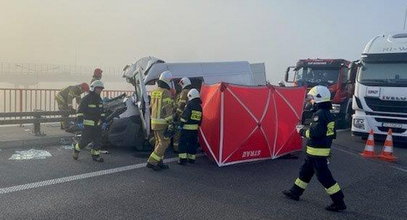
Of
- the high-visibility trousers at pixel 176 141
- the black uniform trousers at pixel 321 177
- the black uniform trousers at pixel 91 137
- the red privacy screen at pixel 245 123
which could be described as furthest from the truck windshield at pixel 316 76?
the black uniform trousers at pixel 321 177

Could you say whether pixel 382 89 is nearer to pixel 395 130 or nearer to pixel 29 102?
pixel 395 130

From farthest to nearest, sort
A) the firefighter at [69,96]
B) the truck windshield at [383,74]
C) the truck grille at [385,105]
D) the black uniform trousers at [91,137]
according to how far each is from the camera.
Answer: the truck windshield at [383,74] → the truck grille at [385,105] → the firefighter at [69,96] → the black uniform trousers at [91,137]

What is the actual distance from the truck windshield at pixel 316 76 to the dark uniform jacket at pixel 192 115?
305 inches

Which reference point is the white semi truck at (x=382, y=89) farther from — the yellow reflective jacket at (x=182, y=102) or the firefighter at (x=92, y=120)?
the firefighter at (x=92, y=120)

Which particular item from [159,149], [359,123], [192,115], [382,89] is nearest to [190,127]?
[192,115]

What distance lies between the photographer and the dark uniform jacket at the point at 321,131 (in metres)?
5.28

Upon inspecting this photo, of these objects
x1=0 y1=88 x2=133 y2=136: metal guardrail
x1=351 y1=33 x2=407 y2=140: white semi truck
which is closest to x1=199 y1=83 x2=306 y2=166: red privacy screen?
x1=351 y1=33 x2=407 y2=140: white semi truck

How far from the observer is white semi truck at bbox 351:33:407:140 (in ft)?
35.1

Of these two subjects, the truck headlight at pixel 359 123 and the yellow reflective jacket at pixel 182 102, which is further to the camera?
the truck headlight at pixel 359 123

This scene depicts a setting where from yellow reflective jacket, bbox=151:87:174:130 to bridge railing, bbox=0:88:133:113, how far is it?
5.41 metres

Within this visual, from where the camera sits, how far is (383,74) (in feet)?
36.5

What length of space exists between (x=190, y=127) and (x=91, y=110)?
1988 mm

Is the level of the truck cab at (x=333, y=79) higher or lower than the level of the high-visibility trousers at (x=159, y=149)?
higher

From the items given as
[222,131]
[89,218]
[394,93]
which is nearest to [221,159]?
[222,131]
